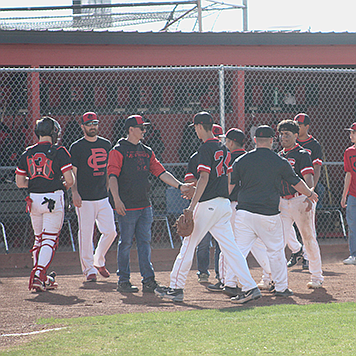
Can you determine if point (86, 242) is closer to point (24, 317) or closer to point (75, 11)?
point (24, 317)

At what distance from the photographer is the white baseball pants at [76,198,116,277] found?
659cm

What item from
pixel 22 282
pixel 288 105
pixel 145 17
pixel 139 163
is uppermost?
pixel 145 17

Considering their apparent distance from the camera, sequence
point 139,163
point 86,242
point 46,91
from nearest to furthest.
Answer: point 139,163 → point 86,242 → point 46,91

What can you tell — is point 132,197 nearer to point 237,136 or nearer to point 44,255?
point 44,255

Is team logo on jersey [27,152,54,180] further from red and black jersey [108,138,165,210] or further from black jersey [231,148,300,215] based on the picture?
black jersey [231,148,300,215]

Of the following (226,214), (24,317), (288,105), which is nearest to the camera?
(24,317)

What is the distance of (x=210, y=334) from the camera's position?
395cm

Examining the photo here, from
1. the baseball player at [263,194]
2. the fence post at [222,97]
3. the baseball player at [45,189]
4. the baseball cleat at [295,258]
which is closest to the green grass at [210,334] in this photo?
the baseball player at [263,194]

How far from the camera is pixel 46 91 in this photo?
11.4 metres

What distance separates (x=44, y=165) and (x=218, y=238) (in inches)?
87.1

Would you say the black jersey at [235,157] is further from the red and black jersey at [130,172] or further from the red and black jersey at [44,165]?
the red and black jersey at [44,165]

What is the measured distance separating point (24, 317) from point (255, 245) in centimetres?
267

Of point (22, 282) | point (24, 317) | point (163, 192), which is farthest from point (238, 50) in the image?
point (24, 317)

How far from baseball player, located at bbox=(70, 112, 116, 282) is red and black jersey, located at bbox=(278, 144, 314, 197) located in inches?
90.3
